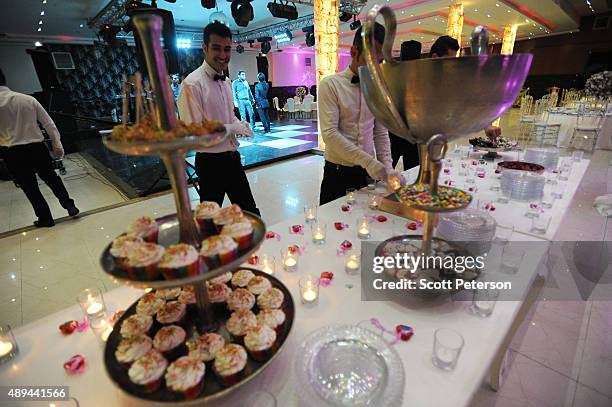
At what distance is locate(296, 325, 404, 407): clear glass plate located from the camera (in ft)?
2.48

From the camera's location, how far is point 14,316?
237cm

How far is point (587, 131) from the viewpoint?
21.7 ft

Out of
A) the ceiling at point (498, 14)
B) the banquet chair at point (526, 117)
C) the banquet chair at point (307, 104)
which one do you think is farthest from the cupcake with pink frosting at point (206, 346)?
the banquet chair at point (307, 104)

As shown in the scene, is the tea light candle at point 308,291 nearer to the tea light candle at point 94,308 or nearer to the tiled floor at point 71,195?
the tea light candle at point 94,308

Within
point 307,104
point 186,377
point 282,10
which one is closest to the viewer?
point 186,377

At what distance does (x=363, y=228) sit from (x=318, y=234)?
0.76 ft

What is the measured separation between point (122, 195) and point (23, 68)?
1181 cm

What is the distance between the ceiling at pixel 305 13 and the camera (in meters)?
8.64

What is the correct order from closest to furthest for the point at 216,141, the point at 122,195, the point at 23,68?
the point at 216,141 < the point at 122,195 < the point at 23,68

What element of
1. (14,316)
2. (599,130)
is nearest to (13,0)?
(14,316)

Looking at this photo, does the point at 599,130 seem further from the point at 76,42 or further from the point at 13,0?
the point at 76,42

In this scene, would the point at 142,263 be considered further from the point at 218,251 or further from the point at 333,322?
the point at 333,322

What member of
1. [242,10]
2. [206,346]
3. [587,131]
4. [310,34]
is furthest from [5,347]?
[310,34]

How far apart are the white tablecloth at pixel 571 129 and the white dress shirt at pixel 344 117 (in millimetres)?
7453
